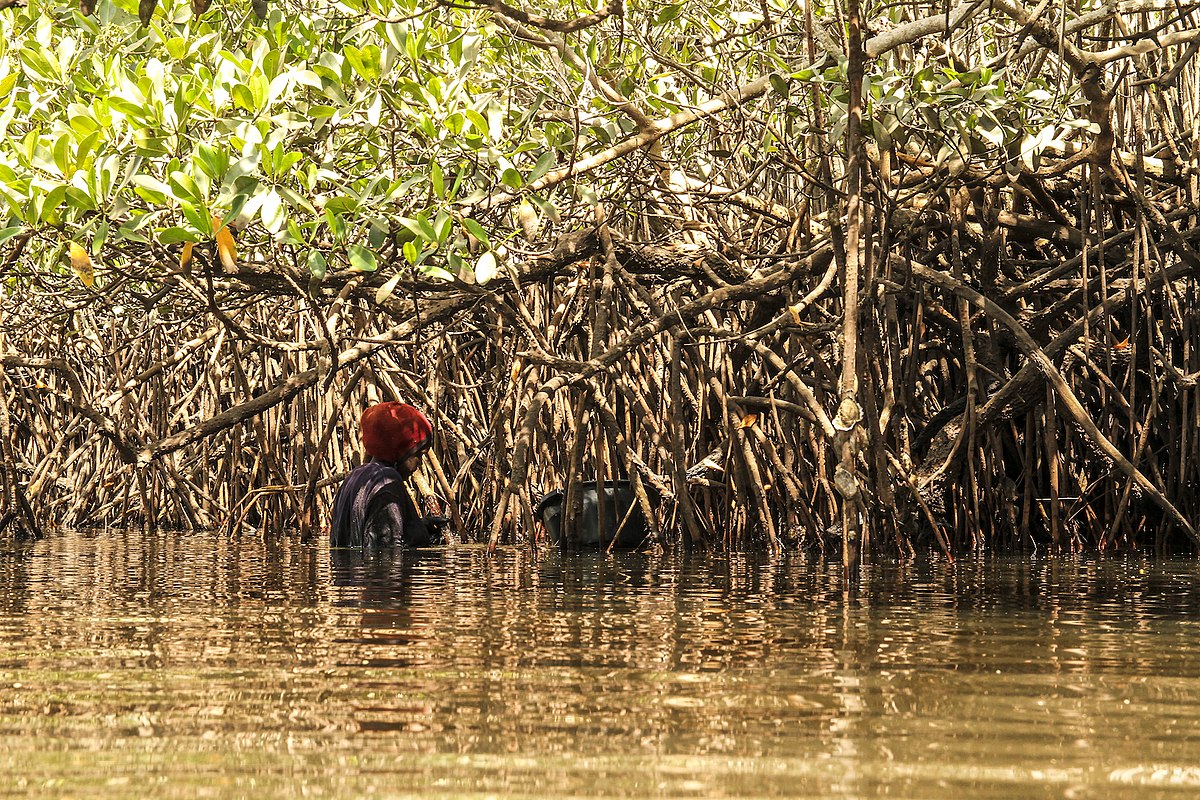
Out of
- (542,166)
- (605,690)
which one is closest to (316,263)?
(542,166)

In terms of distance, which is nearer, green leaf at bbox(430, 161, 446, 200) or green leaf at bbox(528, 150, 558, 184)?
green leaf at bbox(430, 161, 446, 200)

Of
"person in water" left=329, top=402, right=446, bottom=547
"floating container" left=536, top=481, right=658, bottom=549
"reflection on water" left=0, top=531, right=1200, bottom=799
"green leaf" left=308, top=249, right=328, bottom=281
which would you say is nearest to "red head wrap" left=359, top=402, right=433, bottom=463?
"person in water" left=329, top=402, right=446, bottom=547

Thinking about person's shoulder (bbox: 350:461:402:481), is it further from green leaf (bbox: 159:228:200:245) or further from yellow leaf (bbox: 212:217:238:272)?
green leaf (bbox: 159:228:200:245)

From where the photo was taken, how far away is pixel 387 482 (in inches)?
238

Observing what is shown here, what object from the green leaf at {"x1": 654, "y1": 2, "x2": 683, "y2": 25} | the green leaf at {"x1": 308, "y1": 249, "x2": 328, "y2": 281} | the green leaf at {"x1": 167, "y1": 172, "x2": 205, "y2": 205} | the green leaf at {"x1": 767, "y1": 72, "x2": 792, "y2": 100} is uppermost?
the green leaf at {"x1": 654, "y1": 2, "x2": 683, "y2": 25}

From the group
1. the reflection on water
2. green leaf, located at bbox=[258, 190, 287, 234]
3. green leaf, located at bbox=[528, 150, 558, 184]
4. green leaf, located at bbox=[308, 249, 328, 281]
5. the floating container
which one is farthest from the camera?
the floating container

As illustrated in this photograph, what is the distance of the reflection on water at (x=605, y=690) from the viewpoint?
1.69 meters

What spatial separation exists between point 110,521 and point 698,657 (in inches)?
318

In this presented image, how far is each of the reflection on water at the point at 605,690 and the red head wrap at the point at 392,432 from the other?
5.69 feet

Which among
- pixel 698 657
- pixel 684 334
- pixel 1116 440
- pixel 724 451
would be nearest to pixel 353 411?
pixel 724 451

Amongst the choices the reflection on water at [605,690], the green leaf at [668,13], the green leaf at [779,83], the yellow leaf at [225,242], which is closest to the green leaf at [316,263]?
the yellow leaf at [225,242]

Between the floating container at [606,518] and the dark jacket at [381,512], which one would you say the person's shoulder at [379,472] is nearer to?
the dark jacket at [381,512]

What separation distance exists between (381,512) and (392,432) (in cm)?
30

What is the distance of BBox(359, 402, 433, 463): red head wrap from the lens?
6.04 metres
